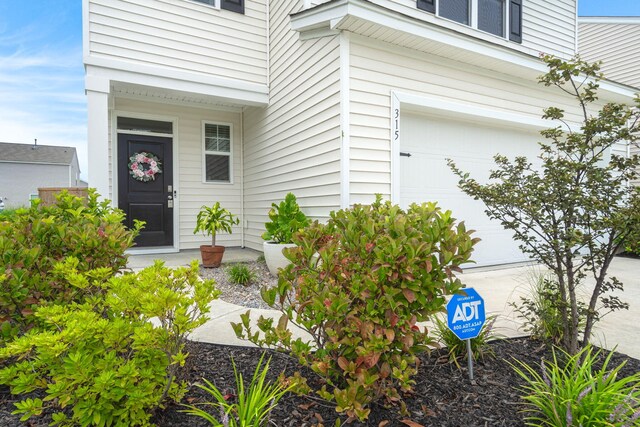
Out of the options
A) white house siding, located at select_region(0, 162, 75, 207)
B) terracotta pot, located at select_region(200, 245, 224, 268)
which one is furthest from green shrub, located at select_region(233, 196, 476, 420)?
white house siding, located at select_region(0, 162, 75, 207)

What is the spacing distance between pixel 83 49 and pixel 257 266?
3.72 meters

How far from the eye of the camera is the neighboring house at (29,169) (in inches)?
1123

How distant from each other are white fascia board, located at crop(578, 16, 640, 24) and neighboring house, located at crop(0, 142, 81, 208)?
112 ft

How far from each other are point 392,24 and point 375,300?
11.3 feet

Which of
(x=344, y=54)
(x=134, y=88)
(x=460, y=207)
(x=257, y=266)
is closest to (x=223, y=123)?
(x=134, y=88)

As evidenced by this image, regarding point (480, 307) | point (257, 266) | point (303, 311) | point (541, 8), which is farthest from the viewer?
point (541, 8)

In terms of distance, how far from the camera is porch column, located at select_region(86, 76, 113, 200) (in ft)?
15.8

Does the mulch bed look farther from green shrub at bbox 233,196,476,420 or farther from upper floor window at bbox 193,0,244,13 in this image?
upper floor window at bbox 193,0,244,13

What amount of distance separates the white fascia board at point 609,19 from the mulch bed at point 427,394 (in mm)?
10658

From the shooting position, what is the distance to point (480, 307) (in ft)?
6.49

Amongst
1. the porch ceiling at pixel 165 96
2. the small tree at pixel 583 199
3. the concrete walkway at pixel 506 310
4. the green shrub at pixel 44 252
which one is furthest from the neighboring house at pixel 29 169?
the small tree at pixel 583 199

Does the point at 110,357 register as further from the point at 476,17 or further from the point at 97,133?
the point at 476,17

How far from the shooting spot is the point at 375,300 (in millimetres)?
1564

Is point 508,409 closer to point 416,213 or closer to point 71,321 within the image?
point 416,213
